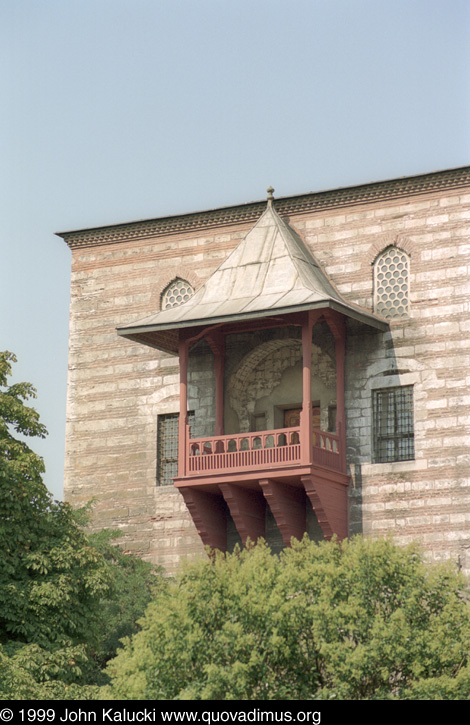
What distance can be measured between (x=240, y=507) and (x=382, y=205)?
7076mm

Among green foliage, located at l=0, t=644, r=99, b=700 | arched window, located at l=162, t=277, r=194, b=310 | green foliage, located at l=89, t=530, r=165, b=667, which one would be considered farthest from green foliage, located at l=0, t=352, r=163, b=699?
arched window, located at l=162, t=277, r=194, b=310

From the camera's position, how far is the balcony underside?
99.7 feet

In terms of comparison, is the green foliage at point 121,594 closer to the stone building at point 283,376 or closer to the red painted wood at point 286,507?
the stone building at point 283,376

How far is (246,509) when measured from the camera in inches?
1235

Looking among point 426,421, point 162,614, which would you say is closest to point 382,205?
point 426,421

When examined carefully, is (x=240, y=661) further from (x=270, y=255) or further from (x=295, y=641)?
(x=270, y=255)

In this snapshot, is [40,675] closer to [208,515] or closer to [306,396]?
[208,515]

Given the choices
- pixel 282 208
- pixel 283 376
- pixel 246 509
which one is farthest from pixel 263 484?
A: pixel 282 208

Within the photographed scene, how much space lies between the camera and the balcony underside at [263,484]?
30375mm

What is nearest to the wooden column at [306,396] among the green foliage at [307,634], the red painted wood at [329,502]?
the red painted wood at [329,502]

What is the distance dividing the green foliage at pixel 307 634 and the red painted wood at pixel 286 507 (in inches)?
183

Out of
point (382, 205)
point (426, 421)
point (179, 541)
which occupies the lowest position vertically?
point (179, 541)

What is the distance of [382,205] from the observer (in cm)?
3256

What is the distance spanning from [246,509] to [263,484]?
1.13 m
